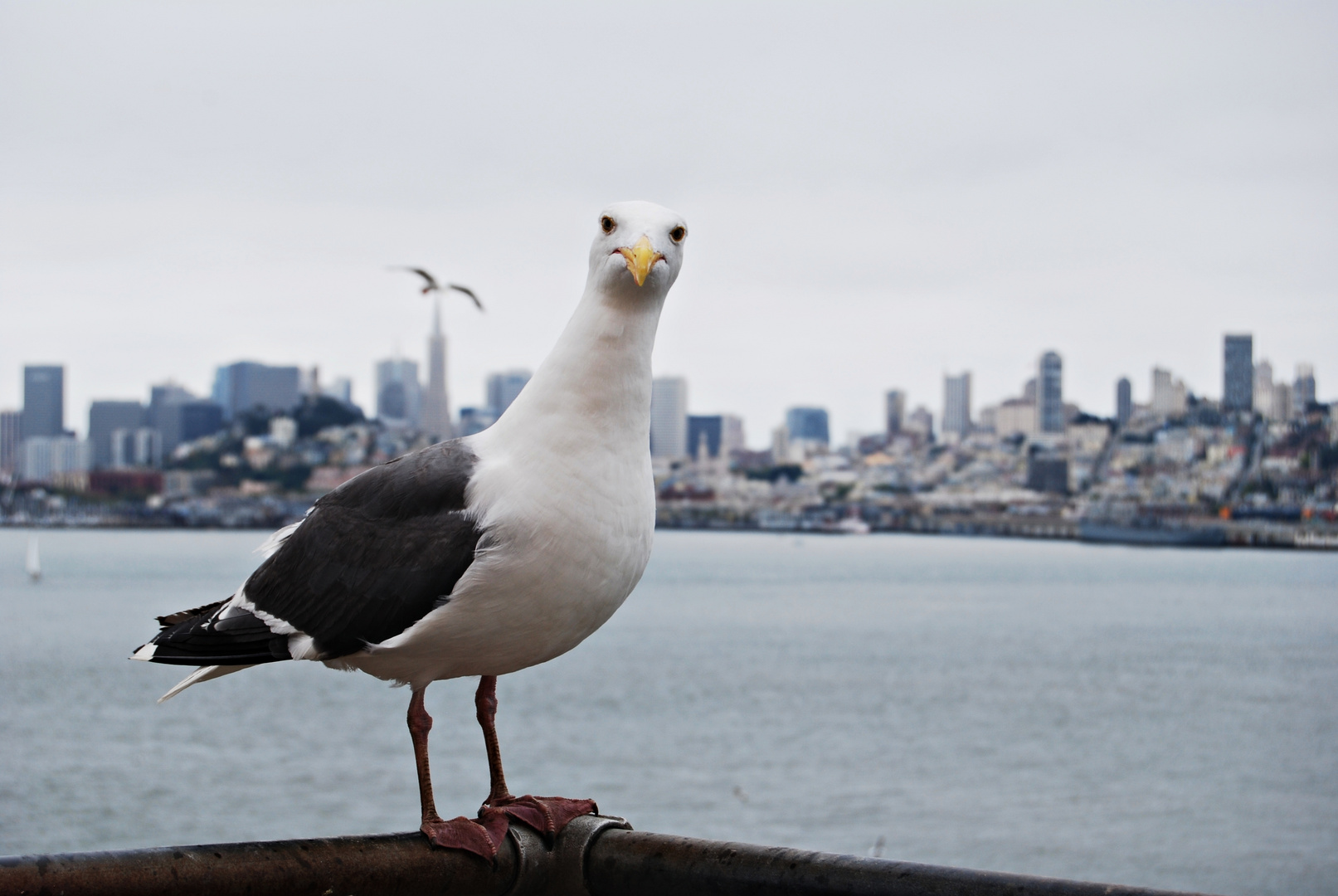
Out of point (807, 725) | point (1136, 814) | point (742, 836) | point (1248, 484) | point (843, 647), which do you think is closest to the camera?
point (742, 836)

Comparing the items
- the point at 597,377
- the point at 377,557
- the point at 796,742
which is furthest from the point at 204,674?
the point at 796,742

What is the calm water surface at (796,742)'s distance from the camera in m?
30.0

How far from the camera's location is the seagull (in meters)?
2.67

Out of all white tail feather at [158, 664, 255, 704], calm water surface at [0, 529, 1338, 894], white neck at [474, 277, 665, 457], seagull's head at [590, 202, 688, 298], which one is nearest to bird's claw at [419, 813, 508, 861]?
white tail feather at [158, 664, 255, 704]

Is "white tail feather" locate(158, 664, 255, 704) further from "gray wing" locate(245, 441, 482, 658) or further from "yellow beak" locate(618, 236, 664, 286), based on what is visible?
"yellow beak" locate(618, 236, 664, 286)

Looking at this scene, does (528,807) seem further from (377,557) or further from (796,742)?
(796,742)

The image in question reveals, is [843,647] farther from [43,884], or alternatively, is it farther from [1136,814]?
[43,884]

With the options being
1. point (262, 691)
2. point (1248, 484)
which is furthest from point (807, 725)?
point (1248, 484)

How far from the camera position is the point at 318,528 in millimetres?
3045

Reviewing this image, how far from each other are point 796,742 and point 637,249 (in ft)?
130

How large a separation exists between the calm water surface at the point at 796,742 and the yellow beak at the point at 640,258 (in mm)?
5101

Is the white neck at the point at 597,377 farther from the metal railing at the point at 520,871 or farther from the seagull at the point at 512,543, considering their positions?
the metal railing at the point at 520,871

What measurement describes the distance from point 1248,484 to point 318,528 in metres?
140

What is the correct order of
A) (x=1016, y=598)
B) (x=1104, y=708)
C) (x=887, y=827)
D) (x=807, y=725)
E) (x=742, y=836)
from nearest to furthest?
1. (x=742, y=836)
2. (x=887, y=827)
3. (x=807, y=725)
4. (x=1104, y=708)
5. (x=1016, y=598)
